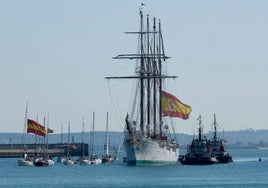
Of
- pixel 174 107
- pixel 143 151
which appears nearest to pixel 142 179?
pixel 174 107

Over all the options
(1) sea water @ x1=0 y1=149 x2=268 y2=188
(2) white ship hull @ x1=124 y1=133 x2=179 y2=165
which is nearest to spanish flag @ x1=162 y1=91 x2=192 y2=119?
(2) white ship hull @ x1=124 y1=133 x2=179 y2=165

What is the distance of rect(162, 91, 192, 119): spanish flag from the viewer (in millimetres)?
183250

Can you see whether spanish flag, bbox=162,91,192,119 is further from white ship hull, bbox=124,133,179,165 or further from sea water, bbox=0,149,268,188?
sea water, bbox=0,149,268,188

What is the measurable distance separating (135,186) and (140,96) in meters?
55.5

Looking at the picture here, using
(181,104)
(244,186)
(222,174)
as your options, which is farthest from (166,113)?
(244,186)

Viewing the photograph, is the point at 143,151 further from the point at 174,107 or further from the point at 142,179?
the point at 142,179

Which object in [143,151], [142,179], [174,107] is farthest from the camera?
[143,151]

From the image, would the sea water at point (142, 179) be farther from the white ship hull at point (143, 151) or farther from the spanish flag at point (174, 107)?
the spanish flag at point (174, 107)

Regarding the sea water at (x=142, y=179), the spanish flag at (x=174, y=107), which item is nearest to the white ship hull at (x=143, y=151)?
the sea water at (x=142, y=179)

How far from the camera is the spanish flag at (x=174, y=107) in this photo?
7215 inches

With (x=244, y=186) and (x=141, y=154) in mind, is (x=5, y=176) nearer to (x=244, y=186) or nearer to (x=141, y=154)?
(x=141, y=154)

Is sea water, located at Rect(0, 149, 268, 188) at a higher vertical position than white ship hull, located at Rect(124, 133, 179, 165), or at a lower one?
lower

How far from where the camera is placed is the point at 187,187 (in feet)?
463

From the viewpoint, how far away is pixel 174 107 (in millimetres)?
185500
